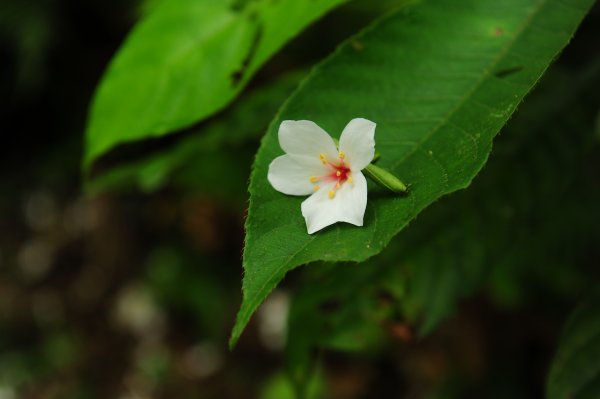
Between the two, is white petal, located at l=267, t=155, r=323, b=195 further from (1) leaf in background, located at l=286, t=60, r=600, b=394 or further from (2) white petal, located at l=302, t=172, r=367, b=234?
(1) leaf in background, located at l=286, t=60, r=600, b=394

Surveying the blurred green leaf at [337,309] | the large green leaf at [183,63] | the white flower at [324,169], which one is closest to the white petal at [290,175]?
the white flower at [324,169]

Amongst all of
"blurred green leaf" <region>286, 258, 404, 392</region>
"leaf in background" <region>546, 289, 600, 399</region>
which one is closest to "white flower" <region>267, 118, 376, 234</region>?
"blurred green leaf" <region>286, 258, 404, 392</region>

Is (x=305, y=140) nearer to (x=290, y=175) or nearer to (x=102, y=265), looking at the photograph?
(x=290, y=175)

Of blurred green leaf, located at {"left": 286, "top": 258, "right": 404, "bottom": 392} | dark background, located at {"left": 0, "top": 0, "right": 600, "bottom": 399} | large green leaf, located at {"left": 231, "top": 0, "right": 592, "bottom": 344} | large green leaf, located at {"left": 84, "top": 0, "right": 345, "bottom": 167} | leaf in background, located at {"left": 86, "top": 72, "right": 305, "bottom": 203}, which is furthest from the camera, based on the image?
dark background, located at {"left": 0, "top": 0, "right": 600, "bottom": 399}

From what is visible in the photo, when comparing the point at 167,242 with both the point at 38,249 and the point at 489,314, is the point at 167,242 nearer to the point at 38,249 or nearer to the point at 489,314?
the point at 38,249

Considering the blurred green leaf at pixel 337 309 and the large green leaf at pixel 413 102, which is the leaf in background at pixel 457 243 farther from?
the large green leaf at pixel 413 102

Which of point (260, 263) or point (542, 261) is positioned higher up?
point (260, 263)

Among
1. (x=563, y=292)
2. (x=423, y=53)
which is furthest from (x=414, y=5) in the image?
(x=563, y=292)
